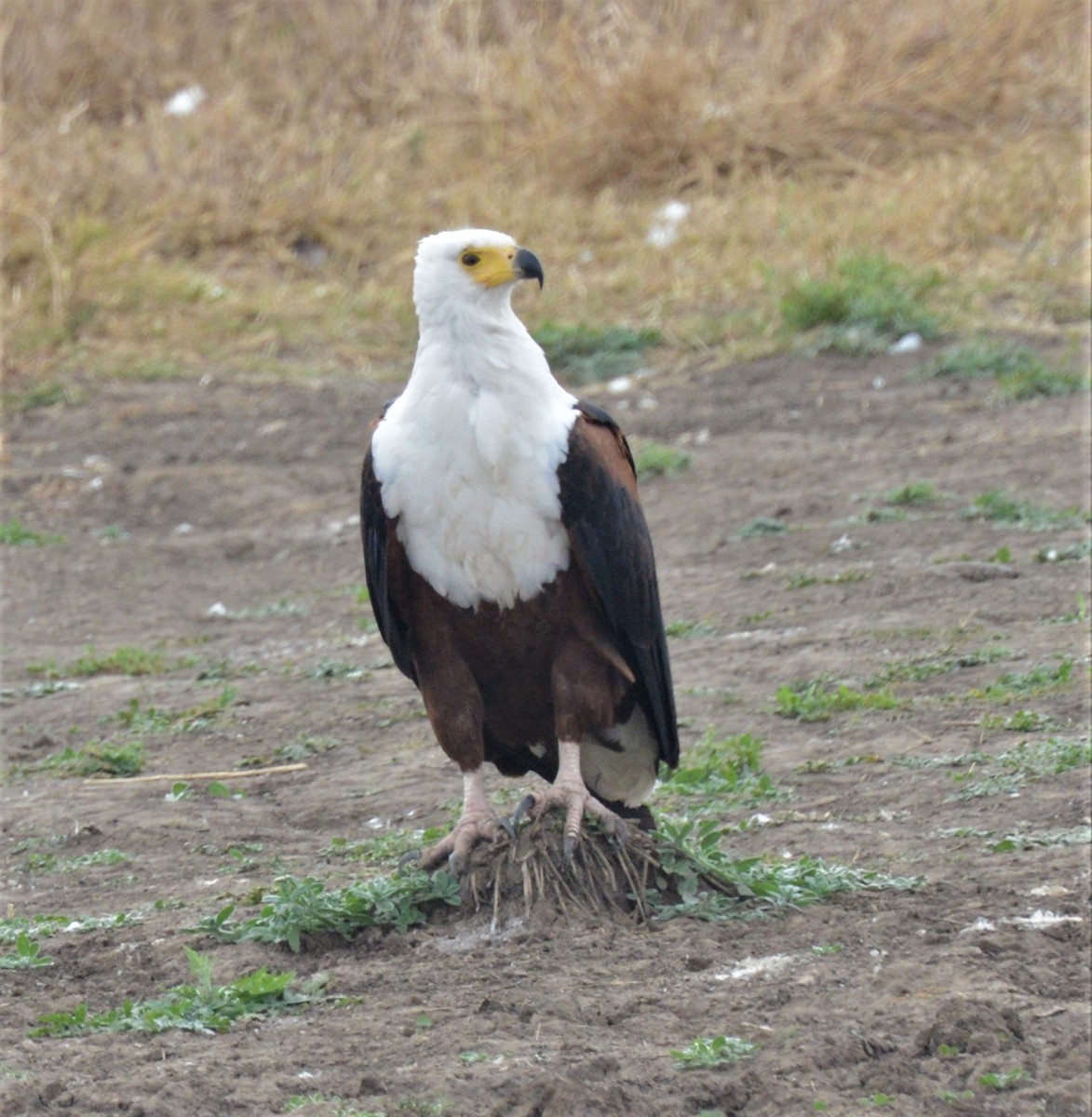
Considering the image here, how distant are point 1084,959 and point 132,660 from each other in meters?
4.28

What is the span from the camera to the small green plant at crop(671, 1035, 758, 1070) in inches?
120

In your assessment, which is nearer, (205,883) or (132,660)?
(205,883)

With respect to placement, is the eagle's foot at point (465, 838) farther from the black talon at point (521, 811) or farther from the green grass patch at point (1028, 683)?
the green grass patch at point (1028, 683)

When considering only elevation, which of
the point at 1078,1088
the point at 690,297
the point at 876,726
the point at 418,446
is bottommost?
the point at 1078,1088

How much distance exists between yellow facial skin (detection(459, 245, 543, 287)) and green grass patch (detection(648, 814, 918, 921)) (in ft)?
4.16

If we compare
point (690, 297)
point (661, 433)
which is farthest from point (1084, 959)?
point (690, 297)

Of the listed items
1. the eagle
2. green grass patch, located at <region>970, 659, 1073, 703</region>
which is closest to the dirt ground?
green grass patch, located at <region>970, 659, 1073, 703</region>

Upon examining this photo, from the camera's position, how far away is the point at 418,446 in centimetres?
380

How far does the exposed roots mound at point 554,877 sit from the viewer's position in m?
3.82

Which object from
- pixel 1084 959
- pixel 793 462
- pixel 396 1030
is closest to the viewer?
pixel 396 1030

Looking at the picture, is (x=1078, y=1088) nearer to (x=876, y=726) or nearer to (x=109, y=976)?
(x=109, y=976)

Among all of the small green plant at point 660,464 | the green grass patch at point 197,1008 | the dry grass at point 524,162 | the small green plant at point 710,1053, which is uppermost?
the dry grass at point 524,162

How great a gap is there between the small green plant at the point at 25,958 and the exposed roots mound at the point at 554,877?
89 centimetres

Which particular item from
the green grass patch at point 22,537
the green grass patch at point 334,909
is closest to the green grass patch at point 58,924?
the green grass patch at point 334,909
